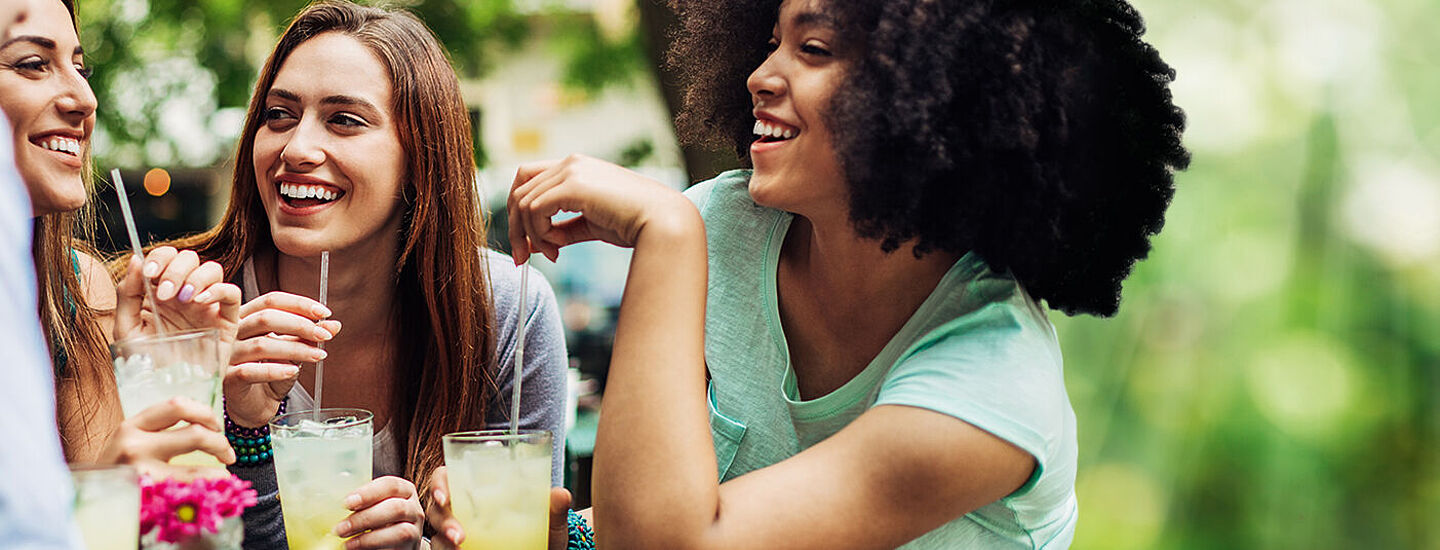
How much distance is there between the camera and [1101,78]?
1.62 metres

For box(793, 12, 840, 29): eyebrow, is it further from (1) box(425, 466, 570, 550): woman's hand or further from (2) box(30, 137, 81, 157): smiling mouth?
(2) box(30, 137, 81, 157): smiling mouth

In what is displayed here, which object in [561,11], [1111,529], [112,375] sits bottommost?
[1111,529]

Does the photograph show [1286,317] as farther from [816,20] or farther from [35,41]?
[35,41]

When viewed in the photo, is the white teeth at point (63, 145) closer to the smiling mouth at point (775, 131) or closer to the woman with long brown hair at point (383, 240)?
the woman with long brown hair at point (383, 240)

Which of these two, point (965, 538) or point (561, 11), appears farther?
point (561, 11)

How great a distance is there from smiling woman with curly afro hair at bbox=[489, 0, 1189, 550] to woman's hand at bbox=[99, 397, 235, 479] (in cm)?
38

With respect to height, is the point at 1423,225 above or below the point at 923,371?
above

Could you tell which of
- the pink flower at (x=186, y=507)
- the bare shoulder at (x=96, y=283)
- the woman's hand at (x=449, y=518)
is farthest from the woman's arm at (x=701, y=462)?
the bare shoulder at (x=96, y=283)

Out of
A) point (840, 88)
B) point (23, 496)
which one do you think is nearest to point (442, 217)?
point (840, 88)

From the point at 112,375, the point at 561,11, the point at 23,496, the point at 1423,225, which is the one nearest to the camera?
the point at 23,496

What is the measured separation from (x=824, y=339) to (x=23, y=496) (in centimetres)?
127

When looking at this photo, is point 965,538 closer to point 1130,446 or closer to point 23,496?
point 23,496

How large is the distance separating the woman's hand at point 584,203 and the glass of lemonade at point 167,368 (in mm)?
451

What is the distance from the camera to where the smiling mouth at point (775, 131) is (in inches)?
65.6
